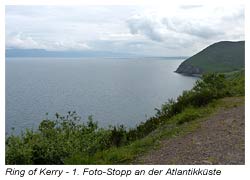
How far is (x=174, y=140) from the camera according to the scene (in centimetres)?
827

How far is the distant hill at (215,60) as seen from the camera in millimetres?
131125

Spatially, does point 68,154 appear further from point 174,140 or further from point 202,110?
point 202,110

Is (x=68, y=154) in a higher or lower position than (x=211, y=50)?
lower

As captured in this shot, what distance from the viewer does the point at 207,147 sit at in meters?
7.29

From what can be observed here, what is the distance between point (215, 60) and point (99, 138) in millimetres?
139379

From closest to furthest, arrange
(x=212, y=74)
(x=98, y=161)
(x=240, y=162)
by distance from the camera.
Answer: (x=240, y=162)
(x=98, y=161)
(x=212, y=74)

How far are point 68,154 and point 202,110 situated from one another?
470 cm

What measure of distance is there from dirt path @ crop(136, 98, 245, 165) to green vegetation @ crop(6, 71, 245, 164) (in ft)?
1.23

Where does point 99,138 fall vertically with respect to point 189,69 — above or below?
below

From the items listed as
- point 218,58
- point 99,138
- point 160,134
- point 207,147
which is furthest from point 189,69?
point 207,147

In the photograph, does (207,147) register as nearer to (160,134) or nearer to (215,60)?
(160,134)

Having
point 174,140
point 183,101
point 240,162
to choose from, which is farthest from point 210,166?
point 183,101

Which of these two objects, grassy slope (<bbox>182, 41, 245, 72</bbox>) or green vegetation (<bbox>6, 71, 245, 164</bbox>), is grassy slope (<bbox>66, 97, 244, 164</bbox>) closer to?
green vegetation (<bbox>6, 71, 245, 164</bbox>)

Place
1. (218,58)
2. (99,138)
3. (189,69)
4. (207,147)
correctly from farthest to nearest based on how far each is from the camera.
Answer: (218,58)
(189,69)
(99,138)
(207,147)
